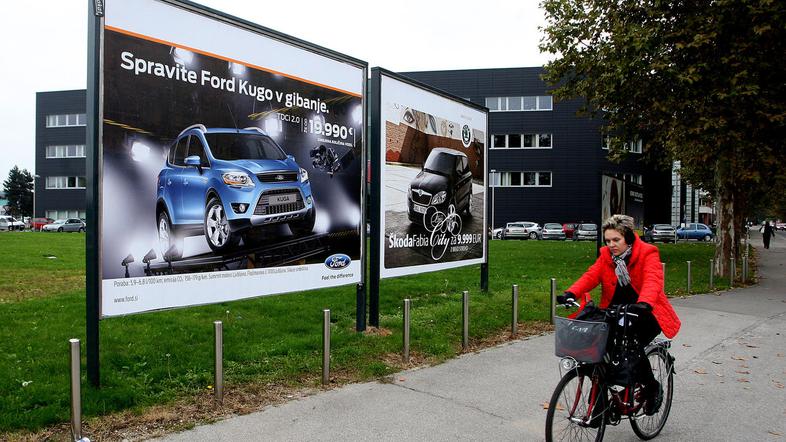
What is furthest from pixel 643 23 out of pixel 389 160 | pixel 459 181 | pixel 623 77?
pixel 389 160

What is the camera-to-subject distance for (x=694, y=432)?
16.4 feet

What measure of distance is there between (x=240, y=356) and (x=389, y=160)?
357 centimetres

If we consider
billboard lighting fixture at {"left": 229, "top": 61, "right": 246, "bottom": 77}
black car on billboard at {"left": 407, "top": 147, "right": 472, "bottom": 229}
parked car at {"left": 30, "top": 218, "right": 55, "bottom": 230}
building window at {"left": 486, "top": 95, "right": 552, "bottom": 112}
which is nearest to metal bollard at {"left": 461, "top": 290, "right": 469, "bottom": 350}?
black car on billboard at {"left": 407, "top": 147, "right": 472, "bottom": 229}

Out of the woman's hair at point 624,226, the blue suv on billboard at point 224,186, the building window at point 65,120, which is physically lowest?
the woman's hair at point 624,226

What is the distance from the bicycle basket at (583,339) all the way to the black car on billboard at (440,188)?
5.54 m

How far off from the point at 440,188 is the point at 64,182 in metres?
72.1

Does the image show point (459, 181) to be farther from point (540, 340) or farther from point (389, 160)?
point (540, 340)

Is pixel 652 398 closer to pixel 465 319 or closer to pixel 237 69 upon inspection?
pixel 465 319

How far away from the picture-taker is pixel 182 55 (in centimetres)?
599

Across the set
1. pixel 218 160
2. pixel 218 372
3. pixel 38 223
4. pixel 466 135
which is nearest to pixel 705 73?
pixel 466 135

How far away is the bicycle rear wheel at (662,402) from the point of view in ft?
15.5

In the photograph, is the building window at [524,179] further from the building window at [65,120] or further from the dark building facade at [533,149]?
the building window at [65,120]

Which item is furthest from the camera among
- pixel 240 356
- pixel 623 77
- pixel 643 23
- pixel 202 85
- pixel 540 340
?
pixel 643 23

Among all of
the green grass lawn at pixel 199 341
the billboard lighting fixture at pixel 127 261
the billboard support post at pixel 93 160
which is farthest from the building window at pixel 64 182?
the billboard support post at pixel 93 160
